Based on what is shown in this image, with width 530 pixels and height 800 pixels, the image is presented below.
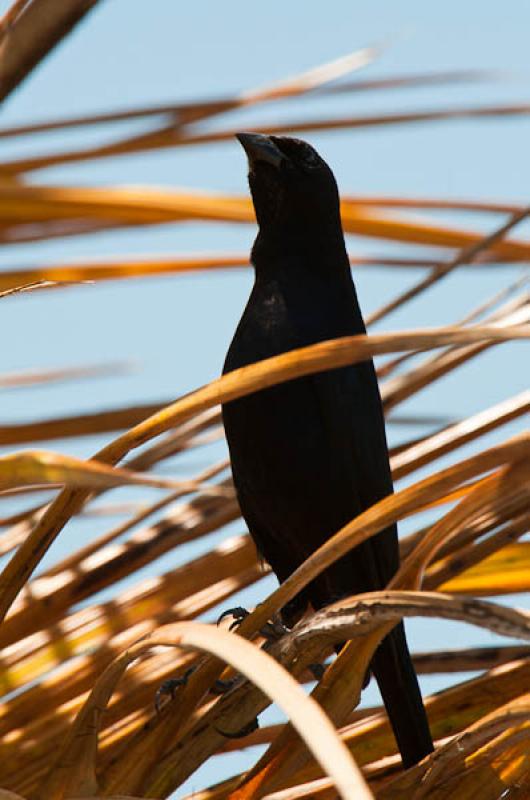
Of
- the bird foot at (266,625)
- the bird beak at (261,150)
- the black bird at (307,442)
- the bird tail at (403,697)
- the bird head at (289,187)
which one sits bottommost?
the bird tail at (403,697)

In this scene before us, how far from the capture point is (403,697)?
177cm

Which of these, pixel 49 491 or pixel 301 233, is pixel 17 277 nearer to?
pixel 49 491

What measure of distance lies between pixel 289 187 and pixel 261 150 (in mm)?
100

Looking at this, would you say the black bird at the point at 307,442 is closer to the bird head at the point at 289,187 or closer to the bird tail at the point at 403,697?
the bird head at the point at 289,187

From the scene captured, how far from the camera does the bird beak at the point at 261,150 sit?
285cm

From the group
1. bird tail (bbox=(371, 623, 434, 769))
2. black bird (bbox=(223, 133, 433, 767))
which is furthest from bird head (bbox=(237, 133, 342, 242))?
bird tail (bbox=(371, 623, 434, 769))

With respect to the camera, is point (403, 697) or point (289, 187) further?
point (289, 187)

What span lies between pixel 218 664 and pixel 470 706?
0.40m

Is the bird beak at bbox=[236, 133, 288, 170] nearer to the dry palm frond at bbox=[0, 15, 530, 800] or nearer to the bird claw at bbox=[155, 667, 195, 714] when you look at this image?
the dry palm frond at bbox=[0, 15, 530, 800]

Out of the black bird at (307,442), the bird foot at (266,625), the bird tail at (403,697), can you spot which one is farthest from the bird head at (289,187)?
the bird tail at (403,697)

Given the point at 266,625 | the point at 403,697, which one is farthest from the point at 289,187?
the point at 403,697

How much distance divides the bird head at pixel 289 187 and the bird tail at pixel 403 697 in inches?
41.8

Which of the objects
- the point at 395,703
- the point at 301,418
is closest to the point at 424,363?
the point at 301,418

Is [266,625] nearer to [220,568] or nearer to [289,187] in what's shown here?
[220,568]
